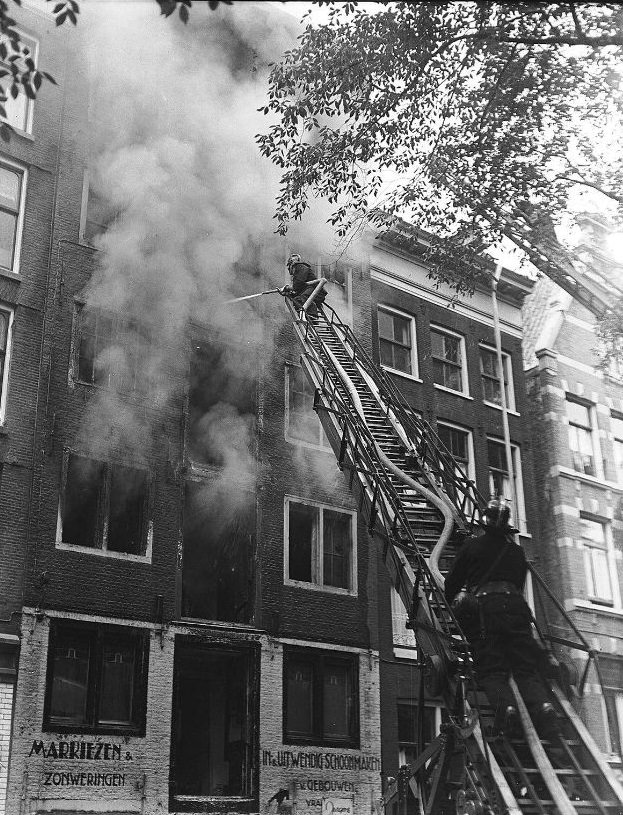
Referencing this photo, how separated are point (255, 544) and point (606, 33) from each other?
10.4 meters

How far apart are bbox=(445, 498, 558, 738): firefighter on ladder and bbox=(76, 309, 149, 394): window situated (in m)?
9.44

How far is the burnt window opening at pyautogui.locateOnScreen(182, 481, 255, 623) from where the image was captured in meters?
17.8

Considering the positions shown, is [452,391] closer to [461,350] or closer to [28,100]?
[461,350]

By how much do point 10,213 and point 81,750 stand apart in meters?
8.85

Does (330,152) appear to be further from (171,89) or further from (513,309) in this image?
(513,309)

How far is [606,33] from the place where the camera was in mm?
12320

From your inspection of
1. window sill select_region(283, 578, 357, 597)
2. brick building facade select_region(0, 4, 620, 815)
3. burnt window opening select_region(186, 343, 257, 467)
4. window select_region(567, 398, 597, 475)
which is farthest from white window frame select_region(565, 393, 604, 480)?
burnt window opening select_region(186, 343, 257, 467)

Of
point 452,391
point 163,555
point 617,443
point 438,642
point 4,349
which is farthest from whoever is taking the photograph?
point 617,443

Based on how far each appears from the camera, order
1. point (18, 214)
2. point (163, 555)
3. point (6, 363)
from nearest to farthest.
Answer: point (6, 363), point (163, 555), point (18, 214)

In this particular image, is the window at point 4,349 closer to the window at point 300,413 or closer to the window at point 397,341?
the window at point 300,413

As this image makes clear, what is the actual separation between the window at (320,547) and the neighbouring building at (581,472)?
21.0 feet

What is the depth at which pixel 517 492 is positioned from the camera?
A: 2364cm

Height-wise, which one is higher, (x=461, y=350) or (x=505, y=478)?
(x=461, y=350)

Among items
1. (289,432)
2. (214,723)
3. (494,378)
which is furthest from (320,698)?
(494,378)
